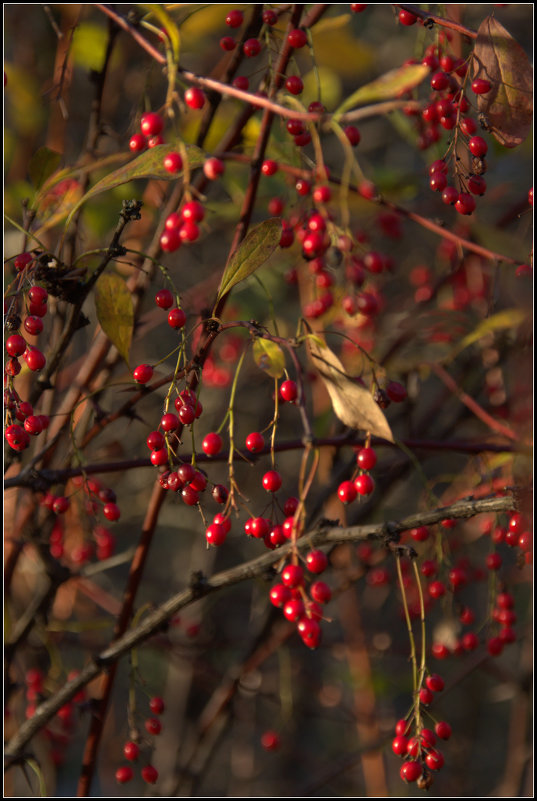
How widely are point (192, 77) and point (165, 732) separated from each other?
1.64 m

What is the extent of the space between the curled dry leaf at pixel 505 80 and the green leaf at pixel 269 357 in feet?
0.96

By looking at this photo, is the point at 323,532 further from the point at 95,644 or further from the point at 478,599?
the point at 478,599

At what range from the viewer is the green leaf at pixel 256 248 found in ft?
2.08

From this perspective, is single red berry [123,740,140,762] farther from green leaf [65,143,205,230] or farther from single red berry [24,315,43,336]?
green leaf [65,143,205,230]

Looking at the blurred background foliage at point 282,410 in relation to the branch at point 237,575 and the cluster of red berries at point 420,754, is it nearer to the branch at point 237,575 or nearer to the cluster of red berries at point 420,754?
the branch at point 237,575

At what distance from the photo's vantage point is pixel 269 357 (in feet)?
2.16

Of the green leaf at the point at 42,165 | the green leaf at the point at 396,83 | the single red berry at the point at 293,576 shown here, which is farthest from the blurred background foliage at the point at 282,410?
the single red berry at the point at 293,576

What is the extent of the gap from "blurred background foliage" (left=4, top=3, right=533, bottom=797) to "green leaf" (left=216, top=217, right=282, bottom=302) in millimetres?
159

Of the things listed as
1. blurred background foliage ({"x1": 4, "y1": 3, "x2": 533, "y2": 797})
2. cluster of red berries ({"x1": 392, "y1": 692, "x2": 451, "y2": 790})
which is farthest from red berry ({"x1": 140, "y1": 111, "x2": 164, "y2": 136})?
cluster of red berries ({"x1": 392, "y1": 692, "x2": 451, "y2": 790})

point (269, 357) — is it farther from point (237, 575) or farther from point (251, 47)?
point (251, 47)

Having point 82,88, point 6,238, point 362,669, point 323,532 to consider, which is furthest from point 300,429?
point 323,532

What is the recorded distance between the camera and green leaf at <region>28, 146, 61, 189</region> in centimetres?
85

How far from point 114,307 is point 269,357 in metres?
0.20

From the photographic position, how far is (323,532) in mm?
638
